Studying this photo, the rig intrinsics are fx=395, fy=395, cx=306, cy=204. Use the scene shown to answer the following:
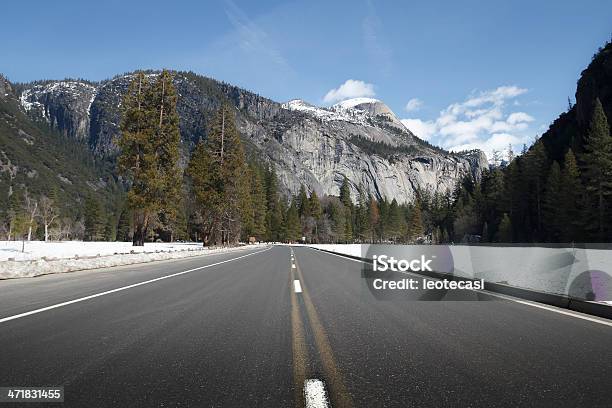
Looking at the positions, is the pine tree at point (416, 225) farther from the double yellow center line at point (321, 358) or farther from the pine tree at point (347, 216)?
the double yellow center line at point (321, 358)

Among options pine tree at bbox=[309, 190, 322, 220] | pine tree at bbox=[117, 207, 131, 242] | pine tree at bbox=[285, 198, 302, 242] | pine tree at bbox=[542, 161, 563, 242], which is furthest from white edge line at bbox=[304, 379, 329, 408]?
pine tree at bbox=[309, 190, 322, 220]

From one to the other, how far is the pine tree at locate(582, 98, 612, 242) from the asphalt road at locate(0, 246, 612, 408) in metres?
49.1

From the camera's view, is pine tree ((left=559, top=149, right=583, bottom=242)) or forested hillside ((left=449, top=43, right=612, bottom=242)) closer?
forested hillside ((left=449, top=43, right=612, bottom=242))

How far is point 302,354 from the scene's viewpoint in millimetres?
4508

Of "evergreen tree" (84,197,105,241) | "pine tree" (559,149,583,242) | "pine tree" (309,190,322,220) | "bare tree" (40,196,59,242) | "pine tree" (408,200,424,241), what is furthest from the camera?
"pine tree" (408,200,424,241)

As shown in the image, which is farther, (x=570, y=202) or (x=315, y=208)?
(x=315, y=208)

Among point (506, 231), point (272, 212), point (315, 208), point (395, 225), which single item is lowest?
point (506, 231)

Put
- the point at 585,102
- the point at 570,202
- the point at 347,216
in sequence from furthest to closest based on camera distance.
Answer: the point at 347,216
the point at 585,102
the point at 570,202

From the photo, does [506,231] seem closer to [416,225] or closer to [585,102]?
[585,102]

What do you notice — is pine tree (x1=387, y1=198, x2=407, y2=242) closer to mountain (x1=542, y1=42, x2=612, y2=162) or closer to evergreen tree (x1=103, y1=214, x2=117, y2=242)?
mountain (x1=542, y1=42, x2=612, y2=162)

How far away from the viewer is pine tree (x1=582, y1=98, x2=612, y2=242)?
1839 inches

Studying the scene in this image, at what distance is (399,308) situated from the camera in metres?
7.82

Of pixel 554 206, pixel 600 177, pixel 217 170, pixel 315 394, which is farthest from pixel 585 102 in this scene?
pixel 315 394

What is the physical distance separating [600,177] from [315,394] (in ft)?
186
